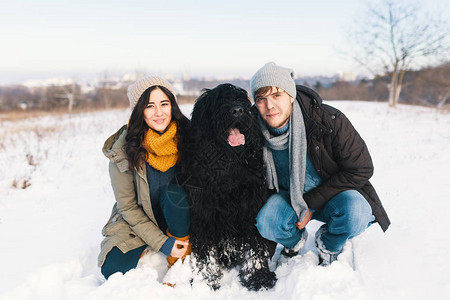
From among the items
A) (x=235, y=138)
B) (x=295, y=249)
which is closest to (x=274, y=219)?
(x=295, y=249)

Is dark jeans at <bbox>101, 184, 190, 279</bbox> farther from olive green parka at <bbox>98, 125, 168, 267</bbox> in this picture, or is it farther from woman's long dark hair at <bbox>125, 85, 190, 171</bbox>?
woman's long dark hair at <bbox>125, 85, 190, 171</bbox>

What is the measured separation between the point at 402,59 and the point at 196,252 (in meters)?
17.1

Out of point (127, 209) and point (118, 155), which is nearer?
point (118, 155)

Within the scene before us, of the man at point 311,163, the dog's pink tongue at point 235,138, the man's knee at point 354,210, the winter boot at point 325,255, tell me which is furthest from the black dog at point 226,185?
the man's knee at point 354,210

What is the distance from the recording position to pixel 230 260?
2025 millimetres

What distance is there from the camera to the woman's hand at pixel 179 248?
1.92 meters

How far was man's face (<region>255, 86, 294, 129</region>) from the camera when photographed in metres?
1.79

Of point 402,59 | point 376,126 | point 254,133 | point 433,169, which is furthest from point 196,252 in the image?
point 402,59

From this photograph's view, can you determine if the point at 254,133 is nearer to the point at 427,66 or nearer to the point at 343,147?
the point at 343,147

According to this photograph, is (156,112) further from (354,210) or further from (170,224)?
(354,210)

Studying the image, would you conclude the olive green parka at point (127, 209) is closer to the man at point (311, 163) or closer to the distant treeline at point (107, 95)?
the man at point (311, 163)

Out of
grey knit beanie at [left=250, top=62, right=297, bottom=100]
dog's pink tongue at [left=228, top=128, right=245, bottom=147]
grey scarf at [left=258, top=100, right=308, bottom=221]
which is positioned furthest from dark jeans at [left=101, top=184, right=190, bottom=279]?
grey knit beanie at [left=250, top=62, right=297, bottom=100]

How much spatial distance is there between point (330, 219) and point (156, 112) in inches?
53.2

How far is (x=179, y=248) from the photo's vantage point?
194cm
